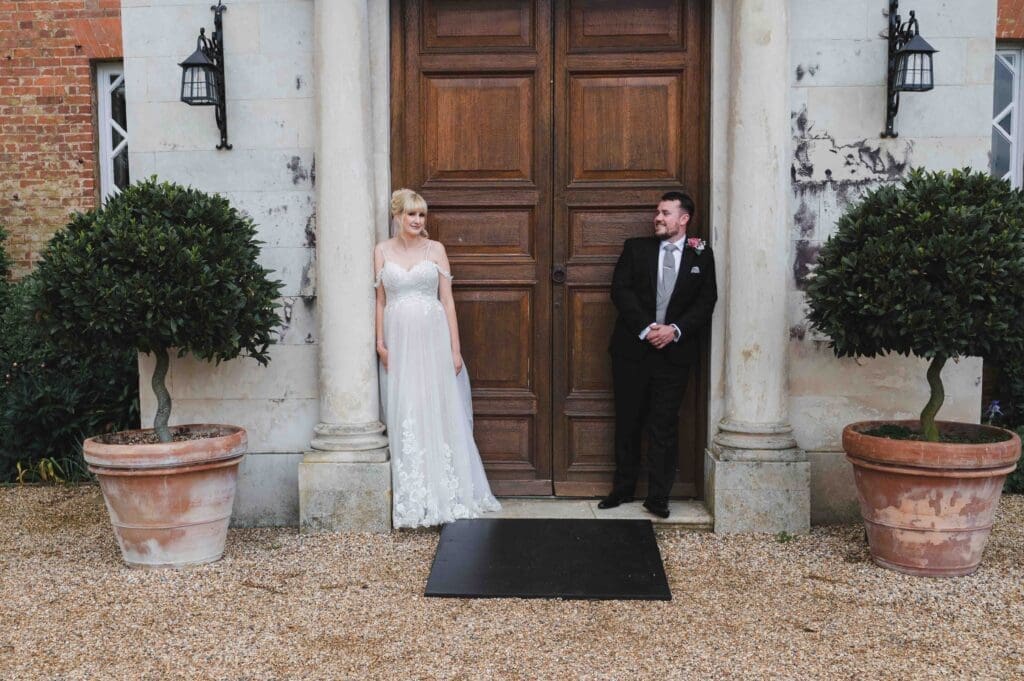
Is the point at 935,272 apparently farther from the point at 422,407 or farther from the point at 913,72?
the point at 422,407

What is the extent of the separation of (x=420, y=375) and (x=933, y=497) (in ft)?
8.95

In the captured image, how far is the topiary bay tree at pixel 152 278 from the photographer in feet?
13.8

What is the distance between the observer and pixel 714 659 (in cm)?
337

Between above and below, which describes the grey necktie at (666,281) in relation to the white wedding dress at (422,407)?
above

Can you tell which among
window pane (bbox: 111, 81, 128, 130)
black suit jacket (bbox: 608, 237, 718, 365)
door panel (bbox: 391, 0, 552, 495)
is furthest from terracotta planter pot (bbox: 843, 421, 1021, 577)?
window pane (bbox: 111, 81, 128, 130)

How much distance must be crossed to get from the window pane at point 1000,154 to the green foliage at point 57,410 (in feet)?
24.0

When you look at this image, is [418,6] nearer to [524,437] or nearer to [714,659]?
[524,437]

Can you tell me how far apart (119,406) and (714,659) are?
202 inches

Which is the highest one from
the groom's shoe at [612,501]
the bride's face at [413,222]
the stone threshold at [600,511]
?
the bride's face at [413,222]

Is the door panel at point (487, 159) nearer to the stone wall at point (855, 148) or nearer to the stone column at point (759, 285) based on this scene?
the stone column at point (759, 285)

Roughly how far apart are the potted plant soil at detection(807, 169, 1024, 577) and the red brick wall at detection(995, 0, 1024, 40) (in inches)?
159

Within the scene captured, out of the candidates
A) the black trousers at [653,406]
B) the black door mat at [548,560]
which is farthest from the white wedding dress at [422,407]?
the black trousers at [653,406]

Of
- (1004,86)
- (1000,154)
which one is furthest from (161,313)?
(1004,86)

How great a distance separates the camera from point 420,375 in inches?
198
